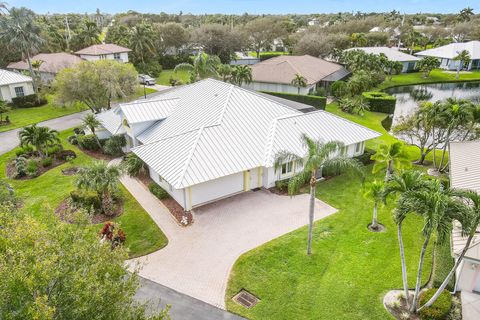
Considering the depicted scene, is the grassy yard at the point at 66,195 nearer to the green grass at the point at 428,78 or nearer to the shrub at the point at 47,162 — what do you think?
the shrub at the point at 47,162

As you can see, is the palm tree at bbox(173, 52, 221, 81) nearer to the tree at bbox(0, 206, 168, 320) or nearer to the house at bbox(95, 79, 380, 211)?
the house at bbox(95, 79, 380, 211)

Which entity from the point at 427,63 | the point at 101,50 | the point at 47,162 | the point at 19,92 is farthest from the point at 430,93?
the point at 19,92

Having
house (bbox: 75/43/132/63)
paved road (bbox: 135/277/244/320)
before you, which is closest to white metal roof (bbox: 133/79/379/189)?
paved road (bbox: 135/277/244/320)

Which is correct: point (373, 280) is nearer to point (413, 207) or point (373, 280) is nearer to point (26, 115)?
point (413, 207)

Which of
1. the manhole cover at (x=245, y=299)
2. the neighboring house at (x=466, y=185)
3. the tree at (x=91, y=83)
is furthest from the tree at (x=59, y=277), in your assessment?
the tree at (x=91, y=83)

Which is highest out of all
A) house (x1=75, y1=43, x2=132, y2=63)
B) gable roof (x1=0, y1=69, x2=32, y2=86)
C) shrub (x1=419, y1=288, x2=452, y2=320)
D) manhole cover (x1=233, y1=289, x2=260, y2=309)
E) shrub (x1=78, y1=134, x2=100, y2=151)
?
house (x1=75, y1=43, x2=132, y2=63)

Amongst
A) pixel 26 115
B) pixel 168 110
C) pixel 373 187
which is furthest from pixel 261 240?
pixel 26 115
